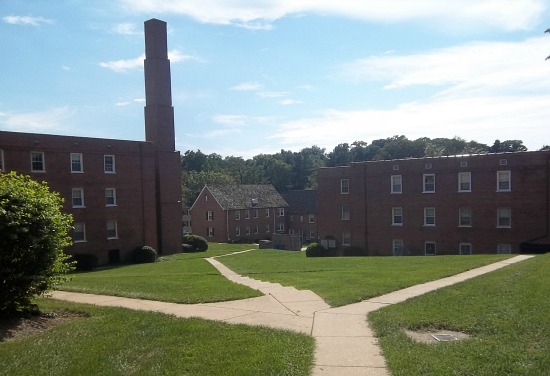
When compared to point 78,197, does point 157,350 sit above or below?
below

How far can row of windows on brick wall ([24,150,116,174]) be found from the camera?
3350cm

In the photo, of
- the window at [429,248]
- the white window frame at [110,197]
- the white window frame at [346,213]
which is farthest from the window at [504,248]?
the white window frame at [110,197]

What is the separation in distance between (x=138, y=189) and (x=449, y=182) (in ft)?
83.1

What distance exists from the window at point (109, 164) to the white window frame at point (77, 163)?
1892 millimetres

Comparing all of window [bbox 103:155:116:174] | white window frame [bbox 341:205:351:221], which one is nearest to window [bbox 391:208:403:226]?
white window frame [bbox 341:205:351:221]

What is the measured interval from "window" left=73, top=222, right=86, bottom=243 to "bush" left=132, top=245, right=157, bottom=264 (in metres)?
4.26

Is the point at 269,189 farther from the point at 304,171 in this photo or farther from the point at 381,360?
the point at 381,360

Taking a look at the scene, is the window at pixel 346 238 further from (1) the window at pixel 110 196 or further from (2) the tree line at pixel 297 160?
(2) the tree line at pixel 297 160

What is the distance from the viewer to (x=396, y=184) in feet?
138

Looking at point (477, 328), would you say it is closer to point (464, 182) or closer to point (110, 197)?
point (464, 182)

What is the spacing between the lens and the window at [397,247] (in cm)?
4116

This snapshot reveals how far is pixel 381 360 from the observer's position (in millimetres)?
6797

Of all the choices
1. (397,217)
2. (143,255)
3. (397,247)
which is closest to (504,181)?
(397,217)

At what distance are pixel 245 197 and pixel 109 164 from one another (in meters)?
34.1
